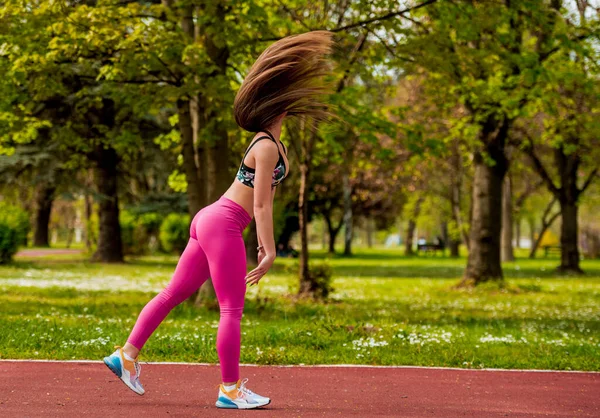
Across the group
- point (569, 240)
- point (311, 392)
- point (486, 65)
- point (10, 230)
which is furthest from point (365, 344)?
point (569, 240)

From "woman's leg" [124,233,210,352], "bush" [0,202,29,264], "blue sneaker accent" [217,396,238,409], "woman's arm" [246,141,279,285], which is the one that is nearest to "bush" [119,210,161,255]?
"bush" [0,202,29,264]

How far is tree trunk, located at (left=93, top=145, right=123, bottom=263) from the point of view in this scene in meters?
27.7

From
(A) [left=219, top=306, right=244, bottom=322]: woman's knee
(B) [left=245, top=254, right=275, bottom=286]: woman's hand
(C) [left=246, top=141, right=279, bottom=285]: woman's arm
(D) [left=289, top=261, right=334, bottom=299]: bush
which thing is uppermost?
(C) [left=246, top=141, right=279, bottom=285]: woman's arm

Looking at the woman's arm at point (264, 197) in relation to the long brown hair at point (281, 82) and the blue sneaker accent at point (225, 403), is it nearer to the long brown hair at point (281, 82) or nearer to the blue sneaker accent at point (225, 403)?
the long brown hair at point (281, 82)

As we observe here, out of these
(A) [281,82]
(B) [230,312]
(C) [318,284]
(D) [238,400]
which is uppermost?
(A) [281,82]

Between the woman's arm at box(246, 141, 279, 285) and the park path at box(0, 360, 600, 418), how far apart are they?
0.93m

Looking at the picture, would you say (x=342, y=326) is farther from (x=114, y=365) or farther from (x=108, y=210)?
(x=108, y=210)

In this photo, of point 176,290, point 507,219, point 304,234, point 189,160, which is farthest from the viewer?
point 507,219

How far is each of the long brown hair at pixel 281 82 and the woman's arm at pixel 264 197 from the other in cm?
28

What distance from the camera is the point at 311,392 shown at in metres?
6.03

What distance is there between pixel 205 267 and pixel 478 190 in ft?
46.8

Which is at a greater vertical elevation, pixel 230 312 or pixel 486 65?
pixel 486 65

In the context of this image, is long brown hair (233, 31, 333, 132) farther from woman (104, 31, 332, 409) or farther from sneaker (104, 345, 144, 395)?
sneaker (104, 345, 144, 395)

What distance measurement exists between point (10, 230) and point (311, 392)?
19.6m
